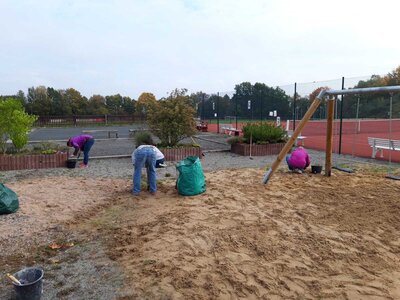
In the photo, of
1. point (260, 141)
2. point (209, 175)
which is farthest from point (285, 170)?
point (260, 141)

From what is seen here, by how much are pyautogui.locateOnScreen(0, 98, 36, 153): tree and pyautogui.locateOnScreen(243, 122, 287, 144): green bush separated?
23.9 feet

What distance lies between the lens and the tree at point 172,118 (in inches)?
459

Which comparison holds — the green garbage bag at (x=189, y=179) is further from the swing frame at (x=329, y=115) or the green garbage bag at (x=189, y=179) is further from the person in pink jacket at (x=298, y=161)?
the person in pink jacket at (x=298, y=161)

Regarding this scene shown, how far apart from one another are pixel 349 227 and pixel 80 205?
443 cm

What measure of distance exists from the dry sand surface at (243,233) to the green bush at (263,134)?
5.13 meters

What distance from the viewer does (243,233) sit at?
15.4 ft

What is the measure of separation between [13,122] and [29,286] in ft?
25.5

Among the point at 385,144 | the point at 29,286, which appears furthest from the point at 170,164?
the point at 29,286

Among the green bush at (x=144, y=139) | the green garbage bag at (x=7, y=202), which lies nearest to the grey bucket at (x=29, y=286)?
the green garbage bag at (x=7, y=202)

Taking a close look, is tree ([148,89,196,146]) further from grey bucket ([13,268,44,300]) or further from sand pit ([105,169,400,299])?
grey bucket ([13,268,44,300])

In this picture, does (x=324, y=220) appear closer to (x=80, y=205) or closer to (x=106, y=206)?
(x=106, y=206)

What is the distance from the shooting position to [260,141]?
1288cm

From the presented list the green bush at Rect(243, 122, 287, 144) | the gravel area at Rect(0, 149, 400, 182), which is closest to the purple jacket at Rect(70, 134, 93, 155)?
the gravel area at Rect(0, 149, 400, 182)

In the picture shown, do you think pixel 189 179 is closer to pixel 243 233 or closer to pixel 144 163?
pixel 144 163
